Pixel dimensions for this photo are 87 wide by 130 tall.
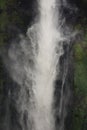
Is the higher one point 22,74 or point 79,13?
point 79,13

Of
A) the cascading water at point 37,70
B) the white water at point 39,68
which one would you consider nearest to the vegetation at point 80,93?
the cascading water at point 37,70

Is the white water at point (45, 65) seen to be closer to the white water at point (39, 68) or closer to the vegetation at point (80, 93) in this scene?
the white water at point (39, 68)

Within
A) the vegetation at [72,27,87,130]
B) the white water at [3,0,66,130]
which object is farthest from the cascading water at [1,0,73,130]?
the vegetation at [72,27,87,130]

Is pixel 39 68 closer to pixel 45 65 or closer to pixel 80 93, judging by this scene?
pixel 45 65

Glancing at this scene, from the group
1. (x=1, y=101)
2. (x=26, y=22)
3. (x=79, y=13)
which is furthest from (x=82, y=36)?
(x=1, y=101)

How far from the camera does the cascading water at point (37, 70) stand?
11.1 metres

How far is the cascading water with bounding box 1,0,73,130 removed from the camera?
36.3 ft

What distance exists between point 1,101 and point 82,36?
3.91 meters

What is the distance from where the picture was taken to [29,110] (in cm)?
1112

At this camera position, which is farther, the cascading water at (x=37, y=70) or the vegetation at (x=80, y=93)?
the cascading water at (x=37, y=70)

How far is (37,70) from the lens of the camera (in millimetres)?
11172

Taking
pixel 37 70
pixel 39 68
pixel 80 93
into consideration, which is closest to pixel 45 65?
pixel 39 68

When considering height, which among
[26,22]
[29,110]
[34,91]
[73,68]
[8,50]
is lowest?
[29,110]

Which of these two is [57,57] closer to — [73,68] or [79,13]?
[73,68]
